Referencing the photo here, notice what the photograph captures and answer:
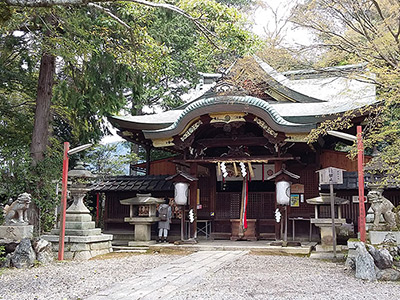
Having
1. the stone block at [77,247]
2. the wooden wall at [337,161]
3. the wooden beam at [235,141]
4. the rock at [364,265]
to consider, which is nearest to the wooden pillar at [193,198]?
the wooden beam at [235,141]

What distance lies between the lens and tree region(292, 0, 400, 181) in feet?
26.1

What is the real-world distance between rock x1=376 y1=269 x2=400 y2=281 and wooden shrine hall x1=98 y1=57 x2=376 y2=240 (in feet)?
16.0

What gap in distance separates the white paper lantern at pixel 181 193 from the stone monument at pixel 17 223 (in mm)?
4368

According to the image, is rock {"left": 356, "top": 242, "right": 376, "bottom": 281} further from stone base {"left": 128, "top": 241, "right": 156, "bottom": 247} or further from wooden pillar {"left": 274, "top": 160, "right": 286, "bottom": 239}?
stone base {"left": 128, "top": 241, "right": 156, "bottom": 247}

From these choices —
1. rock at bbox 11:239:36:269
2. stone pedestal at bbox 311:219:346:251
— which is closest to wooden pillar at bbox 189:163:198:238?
stone pedestal at bbox 311:219:346:251

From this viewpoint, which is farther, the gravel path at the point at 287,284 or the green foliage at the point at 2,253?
the green foliage at the point at 2,253

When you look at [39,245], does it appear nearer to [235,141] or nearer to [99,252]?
[99,252]

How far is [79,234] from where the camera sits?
10.2 meters

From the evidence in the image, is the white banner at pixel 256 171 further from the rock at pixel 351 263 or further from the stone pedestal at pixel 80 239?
the rock at pixel 351 263

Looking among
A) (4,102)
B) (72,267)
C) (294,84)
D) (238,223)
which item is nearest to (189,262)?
(72,267)

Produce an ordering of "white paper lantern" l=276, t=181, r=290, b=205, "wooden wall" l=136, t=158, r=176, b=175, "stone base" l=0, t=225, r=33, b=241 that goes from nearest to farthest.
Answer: "stone base" l=0, t=225, r=33, b=241, "white paper lantern" l=276, t=181, r=290, b=205, "wooden wall" l=136, t=158, r=176, b=175

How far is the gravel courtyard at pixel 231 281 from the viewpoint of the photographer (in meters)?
5.77

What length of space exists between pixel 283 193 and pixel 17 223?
6.95 m

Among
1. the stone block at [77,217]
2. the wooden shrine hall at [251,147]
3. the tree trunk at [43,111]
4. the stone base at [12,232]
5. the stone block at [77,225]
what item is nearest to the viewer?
the stone base at [12,232]
